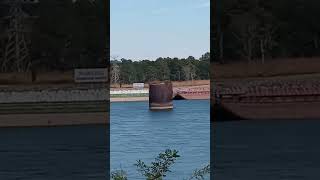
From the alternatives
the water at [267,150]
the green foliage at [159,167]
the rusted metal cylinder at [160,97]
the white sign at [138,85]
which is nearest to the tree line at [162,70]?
the white sign at [138,85]

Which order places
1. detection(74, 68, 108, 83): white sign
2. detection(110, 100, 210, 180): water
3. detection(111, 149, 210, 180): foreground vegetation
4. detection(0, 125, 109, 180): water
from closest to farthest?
detection(111, 149, 210, 180): foreground vegetation
detection(0, 125, 109, 180): water
detection(74, 68, 108, 83): white sign
detection(110, 100, 210, 180): water

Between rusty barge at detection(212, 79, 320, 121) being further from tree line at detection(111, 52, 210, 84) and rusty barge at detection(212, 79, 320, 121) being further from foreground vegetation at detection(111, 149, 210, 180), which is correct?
tree line at detection(111, 52, 210, 84)

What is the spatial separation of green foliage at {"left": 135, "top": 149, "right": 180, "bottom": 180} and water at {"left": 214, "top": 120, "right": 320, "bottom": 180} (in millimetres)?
11127

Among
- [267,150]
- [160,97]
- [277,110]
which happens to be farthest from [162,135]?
[160,97]

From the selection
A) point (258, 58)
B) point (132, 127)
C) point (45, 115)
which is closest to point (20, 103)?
point (45, 115)

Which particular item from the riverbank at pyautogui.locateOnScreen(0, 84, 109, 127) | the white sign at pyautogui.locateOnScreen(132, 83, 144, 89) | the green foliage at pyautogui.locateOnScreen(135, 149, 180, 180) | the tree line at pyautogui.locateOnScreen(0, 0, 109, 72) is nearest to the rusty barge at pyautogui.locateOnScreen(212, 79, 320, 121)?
the riverbank at pyautogui.locateOnScreen(0, 84, 109, 127)

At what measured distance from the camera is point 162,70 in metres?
74.8

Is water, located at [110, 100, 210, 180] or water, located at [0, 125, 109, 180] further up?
water, located at [0, 125, 109, 180]

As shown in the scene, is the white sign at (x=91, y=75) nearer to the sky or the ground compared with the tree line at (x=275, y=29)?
nearer to the ground

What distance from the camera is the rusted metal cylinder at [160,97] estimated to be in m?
50.5

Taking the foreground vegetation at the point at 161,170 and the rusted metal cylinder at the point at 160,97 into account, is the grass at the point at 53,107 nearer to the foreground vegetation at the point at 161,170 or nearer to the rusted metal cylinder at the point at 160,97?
the foreground vegetation at the point at 161,170

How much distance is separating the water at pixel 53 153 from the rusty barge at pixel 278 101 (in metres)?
5.81

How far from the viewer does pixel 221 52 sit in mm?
20719

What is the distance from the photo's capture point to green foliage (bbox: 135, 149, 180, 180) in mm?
3594
